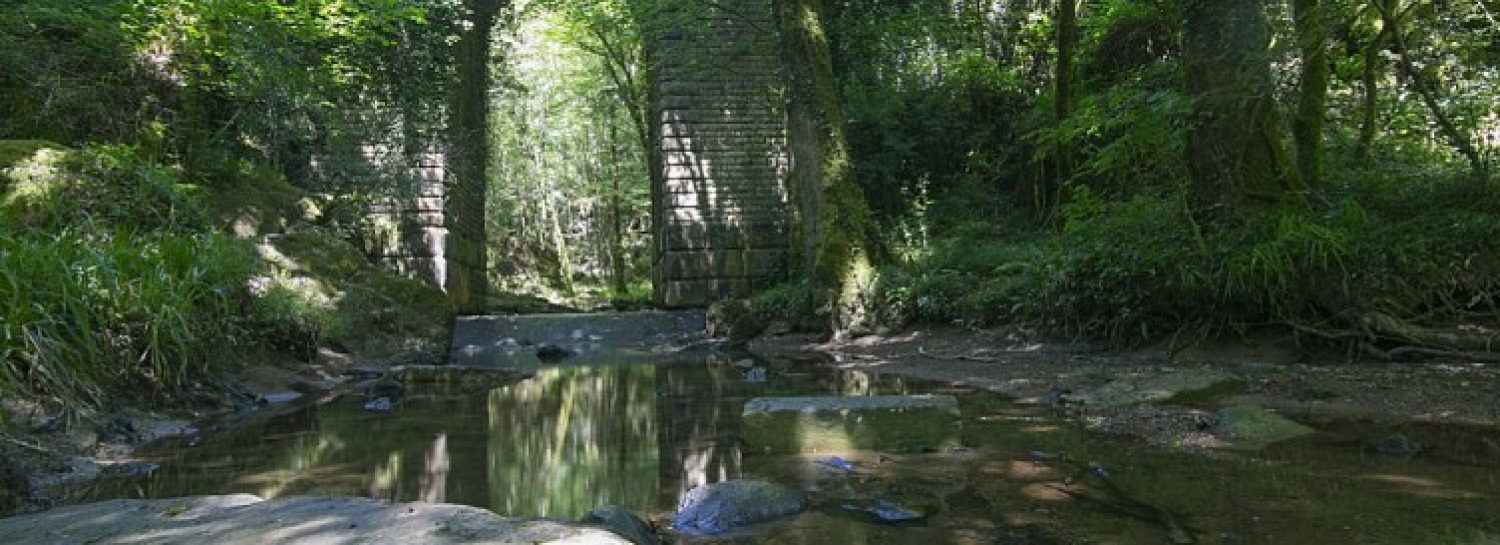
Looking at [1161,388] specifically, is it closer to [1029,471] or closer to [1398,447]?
[1398,447]

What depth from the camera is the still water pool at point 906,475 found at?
2.95 metres

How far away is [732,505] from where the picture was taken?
126 inches

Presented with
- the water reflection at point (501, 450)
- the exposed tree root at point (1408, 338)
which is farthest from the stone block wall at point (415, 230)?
the exposed tree root at point (1408, 338)

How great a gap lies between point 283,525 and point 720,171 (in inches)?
576

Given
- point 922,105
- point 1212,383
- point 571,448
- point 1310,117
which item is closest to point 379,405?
point 571,448

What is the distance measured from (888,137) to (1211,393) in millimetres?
11404

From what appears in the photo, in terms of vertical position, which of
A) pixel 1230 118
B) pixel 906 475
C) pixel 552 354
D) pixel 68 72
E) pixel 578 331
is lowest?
pixel 552 354

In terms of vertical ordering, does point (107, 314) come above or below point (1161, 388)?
above

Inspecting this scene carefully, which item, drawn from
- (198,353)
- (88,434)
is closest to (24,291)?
(88,434)

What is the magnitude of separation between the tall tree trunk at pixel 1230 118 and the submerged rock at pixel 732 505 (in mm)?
5026

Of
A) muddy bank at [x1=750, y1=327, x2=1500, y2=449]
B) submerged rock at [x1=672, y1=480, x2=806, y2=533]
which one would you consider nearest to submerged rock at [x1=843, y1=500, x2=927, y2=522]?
submerged rock at [x1=672, y1=480, x2=806, y2=533]

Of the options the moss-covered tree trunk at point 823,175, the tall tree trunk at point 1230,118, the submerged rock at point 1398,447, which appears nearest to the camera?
the submerged rock at point 1398,447

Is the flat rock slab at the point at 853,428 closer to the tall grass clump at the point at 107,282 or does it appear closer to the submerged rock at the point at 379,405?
the submerged rock at the point at 379,405

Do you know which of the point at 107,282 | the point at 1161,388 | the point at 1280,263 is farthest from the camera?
the point at 1280,263
